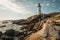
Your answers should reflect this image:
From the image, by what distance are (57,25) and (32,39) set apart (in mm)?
7375

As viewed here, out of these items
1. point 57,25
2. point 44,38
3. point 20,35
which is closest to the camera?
point 44,38

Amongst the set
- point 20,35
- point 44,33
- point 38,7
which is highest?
point 38,7

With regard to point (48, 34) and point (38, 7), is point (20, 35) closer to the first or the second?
point (48, 34)

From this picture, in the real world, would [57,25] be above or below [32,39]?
above

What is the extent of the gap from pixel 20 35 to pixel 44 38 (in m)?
18.4

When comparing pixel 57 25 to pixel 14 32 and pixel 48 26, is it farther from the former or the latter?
pixel 14 32

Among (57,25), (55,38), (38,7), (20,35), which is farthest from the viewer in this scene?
(38,7)

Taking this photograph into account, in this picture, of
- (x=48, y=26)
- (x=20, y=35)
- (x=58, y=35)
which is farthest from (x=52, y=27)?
(x=20, y=35)

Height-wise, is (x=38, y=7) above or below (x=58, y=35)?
above

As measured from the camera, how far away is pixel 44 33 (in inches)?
1314

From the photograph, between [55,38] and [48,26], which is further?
[48,26]

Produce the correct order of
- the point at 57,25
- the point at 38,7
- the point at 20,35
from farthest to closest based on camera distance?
1. the point at 38,7
2. the point at 20,35
3. the point at 57,25

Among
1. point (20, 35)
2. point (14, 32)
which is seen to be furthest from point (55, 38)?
point (14, 32)

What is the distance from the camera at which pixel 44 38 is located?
32156 mm
